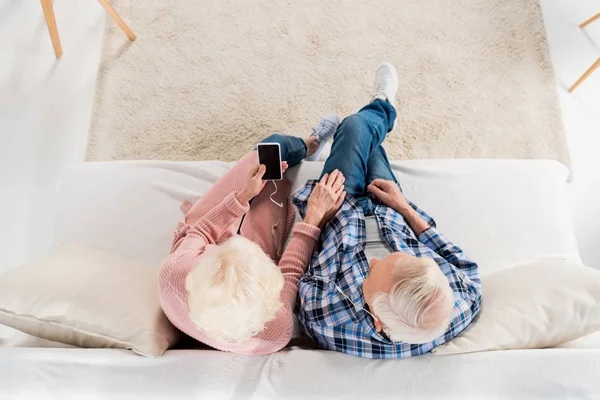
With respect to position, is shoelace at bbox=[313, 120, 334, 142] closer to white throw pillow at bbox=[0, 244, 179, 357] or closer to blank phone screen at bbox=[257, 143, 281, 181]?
blank phone screen at bbox=[257, 143, 281, 181]

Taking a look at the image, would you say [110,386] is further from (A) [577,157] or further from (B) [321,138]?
(A) [577,157]

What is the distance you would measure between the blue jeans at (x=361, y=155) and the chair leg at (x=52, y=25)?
138 cm

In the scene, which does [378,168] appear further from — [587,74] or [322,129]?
[587,74]

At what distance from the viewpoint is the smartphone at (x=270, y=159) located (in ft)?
4.68

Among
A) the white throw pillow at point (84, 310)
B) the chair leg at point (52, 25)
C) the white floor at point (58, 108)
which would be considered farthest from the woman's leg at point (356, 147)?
the chair leg at point (52, 25)

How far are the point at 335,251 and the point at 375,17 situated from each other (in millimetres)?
1415

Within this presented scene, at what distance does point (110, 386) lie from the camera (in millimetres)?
1063

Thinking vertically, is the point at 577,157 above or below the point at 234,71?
below

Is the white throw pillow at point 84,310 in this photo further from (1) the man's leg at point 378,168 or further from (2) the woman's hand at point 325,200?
(1) the man's leg at point 378,168

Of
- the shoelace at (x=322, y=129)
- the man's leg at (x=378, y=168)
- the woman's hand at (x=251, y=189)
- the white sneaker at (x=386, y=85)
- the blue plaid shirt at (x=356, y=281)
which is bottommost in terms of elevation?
the blue plaid shirt at (x=356, y=281)

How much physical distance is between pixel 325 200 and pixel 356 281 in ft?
0.94

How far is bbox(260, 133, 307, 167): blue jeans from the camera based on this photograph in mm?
1559

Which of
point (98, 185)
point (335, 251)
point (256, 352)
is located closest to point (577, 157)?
point (335, 251)

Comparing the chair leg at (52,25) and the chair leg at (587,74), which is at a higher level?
the chair leg at (52,25)
